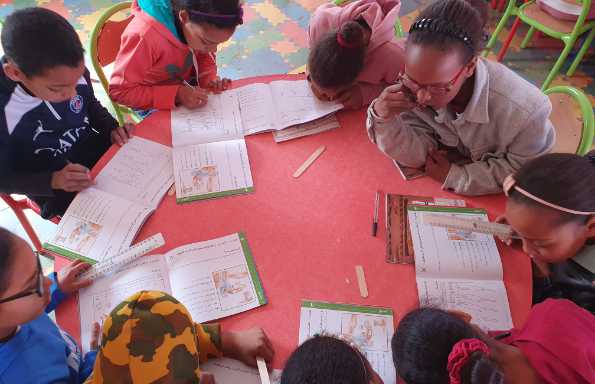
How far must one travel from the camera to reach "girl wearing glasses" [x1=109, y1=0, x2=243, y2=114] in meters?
1.37

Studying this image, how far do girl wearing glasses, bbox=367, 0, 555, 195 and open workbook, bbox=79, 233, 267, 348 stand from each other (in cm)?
59

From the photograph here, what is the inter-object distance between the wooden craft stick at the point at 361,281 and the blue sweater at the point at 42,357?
0.63m

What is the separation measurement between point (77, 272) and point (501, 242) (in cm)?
109

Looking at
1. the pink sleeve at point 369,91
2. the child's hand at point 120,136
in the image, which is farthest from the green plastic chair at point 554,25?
the child's hand at point 120,136

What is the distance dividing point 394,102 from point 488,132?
299 mm

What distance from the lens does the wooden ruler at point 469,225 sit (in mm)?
1106

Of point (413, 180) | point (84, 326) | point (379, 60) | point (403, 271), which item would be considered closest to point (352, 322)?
point (403, 271)

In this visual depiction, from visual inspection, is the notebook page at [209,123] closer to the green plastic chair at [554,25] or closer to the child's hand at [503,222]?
the child's hand at [503,222]

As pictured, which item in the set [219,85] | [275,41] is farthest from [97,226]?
[275,41]

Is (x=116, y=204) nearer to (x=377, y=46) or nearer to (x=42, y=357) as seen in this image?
(x=42, y=357)

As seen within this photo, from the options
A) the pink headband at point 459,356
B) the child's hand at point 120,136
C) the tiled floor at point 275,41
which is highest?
the pink headband at point 459,356

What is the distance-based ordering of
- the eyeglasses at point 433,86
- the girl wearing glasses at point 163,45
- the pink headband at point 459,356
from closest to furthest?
the pink headband at point 459,356
the eyeglasses at point 433,86
the girl wearing glasses at point 163,45

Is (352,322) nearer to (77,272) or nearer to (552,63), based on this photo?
(77,272)

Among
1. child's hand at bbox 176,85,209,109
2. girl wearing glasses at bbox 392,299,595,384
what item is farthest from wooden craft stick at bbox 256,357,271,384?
child's hand at bbox 176,85,209,109
